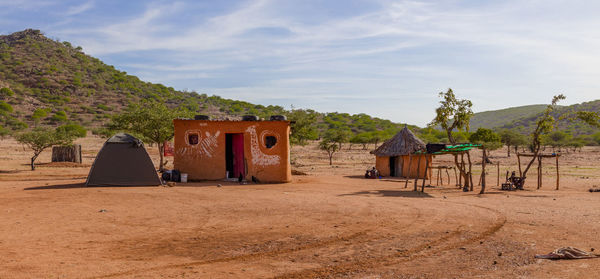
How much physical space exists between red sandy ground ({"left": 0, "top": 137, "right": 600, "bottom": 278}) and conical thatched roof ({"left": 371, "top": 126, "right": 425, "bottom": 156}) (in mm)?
9524

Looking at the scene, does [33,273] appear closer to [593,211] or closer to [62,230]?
[62,230]

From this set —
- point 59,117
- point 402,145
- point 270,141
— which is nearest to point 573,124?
point 402,145

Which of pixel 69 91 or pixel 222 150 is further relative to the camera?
pixel 69 91

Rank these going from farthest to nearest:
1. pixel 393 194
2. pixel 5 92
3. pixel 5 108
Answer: pixel 5 92 → pixel 5 108 → pixel 393 194

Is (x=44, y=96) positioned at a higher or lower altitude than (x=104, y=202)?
higher

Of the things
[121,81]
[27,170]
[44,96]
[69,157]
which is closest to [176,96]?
[121,81]

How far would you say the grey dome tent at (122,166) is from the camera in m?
17.0

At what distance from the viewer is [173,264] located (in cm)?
677

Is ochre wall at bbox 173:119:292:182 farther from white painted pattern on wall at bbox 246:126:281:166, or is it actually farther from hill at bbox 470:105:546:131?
hill at bbox 470:105:546:131

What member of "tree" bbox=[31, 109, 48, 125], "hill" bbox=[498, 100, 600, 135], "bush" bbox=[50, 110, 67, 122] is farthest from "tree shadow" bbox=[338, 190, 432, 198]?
"hill" bbox=[498, 100, 600, 135]

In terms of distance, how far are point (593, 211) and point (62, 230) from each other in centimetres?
1287

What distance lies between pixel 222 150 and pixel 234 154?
3.76ft

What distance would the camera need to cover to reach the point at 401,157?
25.2 m

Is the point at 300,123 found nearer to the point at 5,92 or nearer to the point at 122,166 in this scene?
the point at 122,166
